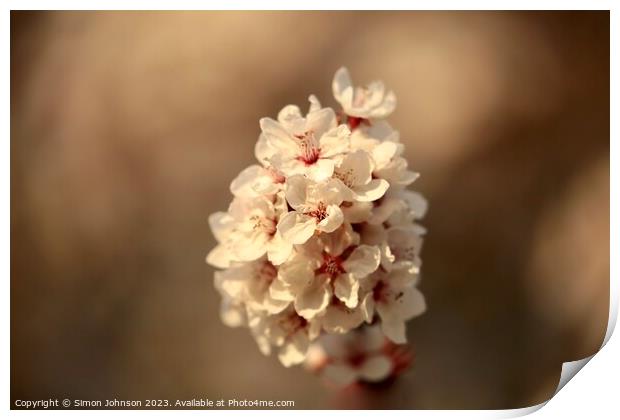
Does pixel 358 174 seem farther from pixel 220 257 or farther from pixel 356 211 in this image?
pixel 220 257

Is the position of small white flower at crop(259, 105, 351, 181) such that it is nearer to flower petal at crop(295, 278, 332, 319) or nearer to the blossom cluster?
the blossom cluster

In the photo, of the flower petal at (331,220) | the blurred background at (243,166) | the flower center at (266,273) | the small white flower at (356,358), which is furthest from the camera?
the blurred background at (243,166)

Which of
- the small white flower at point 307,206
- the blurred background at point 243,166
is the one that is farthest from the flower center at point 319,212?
the blurred background at point 243,166

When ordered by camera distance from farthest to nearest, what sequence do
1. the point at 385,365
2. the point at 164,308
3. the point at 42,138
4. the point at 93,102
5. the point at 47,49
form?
the point at 164,308 → the point at 93,102 → the point at 42,138 → the point at 47,49 → the point at 385,365

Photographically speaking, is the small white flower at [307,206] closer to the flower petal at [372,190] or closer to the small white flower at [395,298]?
the flower petal at [372,190]

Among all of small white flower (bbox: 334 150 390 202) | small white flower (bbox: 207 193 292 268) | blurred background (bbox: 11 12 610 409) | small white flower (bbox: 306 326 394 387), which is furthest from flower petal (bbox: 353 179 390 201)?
blurred background (bbox: 11 12 610 409)
